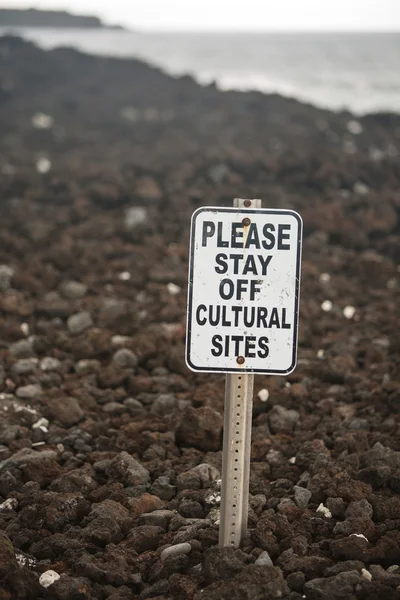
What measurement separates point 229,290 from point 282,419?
7.22 ft

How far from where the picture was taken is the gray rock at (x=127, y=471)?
15.6 feet

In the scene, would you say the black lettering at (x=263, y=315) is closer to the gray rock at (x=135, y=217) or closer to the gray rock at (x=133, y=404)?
the gray rock at (x=133, y=404)

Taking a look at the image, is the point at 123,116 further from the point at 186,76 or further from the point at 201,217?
the point at 201,217

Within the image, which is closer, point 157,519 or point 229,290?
point 229,290

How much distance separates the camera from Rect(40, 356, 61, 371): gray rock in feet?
22.0

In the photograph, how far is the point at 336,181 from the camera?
48.5ft

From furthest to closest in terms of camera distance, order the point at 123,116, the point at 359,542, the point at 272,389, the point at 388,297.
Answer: the point at 123,116, the point at 388,297, the point at 272,389, the point at 359,542

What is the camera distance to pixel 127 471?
4.80 metres

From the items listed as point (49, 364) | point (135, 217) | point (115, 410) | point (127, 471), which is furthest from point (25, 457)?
point (135, 217)

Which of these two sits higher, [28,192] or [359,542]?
[28,192]

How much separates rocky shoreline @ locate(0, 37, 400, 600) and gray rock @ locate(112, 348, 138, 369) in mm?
12

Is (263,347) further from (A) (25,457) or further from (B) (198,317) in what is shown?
(A) (25,457)

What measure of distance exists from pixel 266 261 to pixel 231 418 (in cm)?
60

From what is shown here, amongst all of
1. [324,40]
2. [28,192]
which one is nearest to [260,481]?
[28,192]
